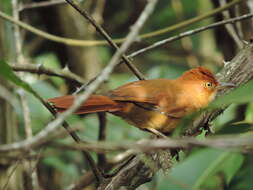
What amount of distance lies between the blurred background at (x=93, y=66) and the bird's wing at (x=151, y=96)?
24 cm

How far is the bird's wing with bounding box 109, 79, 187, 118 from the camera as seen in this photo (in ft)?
10.6

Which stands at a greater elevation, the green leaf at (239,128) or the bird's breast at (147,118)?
the green leaf at (239,128)

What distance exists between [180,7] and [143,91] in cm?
318

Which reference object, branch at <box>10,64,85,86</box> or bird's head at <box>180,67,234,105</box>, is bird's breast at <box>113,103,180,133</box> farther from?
branch at <box>10,64,85,86</box>

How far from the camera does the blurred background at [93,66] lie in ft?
8.32

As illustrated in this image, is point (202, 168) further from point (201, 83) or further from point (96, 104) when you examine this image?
point (201, 83)

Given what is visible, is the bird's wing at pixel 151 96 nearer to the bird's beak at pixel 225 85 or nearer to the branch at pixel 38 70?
the branch at pixel 38 70

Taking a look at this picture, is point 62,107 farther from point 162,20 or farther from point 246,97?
point 162,20

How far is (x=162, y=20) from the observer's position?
21.2 feet

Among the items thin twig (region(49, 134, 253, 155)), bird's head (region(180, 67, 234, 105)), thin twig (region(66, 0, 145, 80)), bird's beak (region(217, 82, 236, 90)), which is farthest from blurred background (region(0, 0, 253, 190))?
thin twig (region(49, 134, 253, 155))

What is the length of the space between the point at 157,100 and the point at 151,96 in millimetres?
52

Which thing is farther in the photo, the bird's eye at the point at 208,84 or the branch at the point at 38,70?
the bird's eye at the point at 208,84

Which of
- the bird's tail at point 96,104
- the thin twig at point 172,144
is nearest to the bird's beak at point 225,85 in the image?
the bird's tail at point 96,104

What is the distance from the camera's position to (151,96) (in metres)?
3.31
